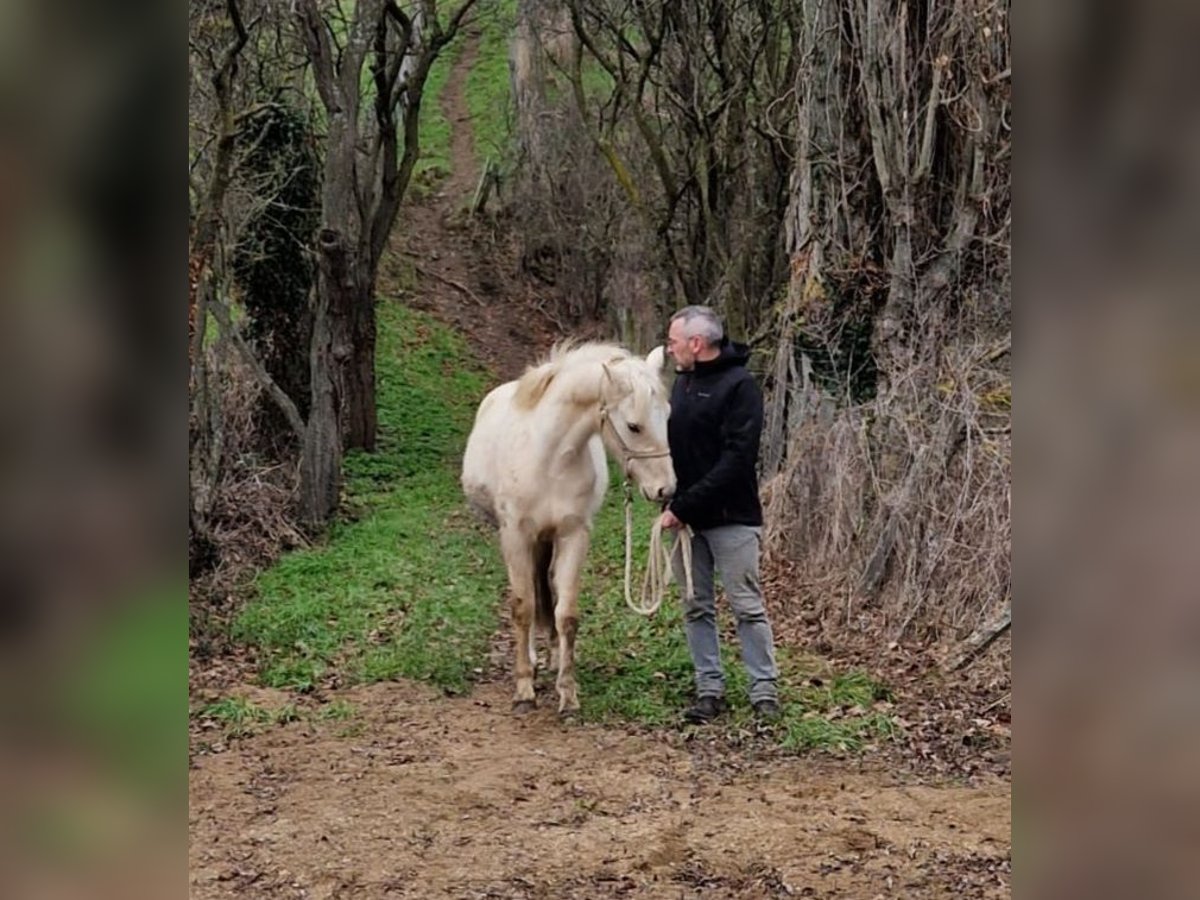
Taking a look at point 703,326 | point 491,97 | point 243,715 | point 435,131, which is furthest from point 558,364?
point 491,97

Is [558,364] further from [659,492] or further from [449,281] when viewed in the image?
[449,281]

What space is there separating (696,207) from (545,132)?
748 cm

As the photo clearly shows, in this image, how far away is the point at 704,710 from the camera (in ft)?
16.9

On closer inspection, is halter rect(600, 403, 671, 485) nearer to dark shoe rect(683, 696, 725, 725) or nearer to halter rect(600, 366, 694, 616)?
halter rect(600, 366, 694, 616)

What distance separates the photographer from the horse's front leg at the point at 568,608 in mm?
5340

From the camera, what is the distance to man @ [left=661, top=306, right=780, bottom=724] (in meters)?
5.02

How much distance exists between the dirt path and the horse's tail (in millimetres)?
758

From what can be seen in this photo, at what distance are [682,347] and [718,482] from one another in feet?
2.34

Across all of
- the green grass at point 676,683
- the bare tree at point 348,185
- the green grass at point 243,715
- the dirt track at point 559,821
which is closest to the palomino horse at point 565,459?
the green grass at point 676,683

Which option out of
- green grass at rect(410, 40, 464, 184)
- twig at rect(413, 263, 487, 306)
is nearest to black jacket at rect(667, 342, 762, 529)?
twig at rect(413, 263, 487, 306)

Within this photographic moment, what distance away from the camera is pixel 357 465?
12461 millimetres

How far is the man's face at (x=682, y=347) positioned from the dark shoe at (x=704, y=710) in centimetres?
169
